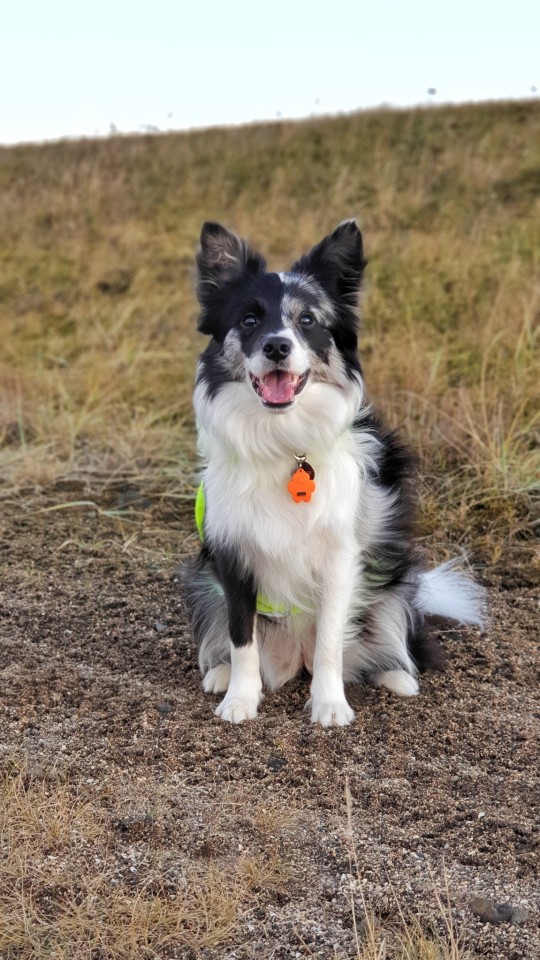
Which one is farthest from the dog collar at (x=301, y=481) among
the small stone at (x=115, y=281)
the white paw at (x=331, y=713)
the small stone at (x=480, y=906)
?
the small stone at (x=115, y=281)

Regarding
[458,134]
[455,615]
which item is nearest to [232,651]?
[455,615]

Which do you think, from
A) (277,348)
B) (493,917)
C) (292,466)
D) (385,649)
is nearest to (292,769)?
(385,649)

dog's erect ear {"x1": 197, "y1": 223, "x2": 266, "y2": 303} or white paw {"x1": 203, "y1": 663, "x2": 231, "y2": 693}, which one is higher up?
dog's erect ear {"x1": 197, "y1": 223, "x2": 266, "y2": 303}

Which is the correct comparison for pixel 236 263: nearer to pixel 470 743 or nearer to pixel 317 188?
pixel 470 743

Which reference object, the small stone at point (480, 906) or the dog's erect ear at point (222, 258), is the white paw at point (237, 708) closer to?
the small stone at point (480, 906)

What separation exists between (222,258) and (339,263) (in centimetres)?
40

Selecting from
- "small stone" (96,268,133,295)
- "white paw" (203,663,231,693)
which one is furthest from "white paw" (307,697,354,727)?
"small stone" (96,268,133,295)

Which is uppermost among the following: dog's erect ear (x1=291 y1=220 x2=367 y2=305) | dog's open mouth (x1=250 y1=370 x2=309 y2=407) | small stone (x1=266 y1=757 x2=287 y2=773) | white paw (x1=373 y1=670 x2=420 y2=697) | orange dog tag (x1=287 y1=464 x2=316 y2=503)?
dog's erect ear (x1=291 y1=220 x2=367 y2=305)

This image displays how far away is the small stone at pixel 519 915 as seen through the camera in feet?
7.65

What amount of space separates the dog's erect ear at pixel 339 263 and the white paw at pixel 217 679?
1.41 meters

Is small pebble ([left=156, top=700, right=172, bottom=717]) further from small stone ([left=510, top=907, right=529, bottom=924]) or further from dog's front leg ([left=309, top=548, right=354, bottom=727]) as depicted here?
small stone ([left=510, top=907, right=529, bottom=924])

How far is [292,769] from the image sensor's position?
9.93ft

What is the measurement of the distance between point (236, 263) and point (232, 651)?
4.36ft

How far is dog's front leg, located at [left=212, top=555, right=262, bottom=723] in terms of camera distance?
10.8 feet
